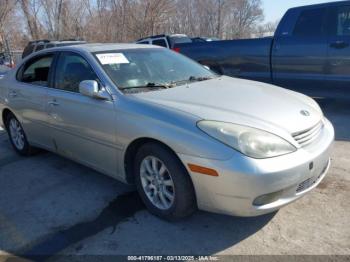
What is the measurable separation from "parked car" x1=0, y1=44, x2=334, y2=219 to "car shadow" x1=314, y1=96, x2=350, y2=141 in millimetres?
1994

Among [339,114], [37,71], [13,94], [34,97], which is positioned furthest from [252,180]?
[339,114]

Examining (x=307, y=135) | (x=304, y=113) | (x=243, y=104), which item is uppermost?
(x=243, y=104)

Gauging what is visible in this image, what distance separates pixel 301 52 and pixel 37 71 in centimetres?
440

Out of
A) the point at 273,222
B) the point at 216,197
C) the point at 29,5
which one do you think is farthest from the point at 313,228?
the point at 29,5

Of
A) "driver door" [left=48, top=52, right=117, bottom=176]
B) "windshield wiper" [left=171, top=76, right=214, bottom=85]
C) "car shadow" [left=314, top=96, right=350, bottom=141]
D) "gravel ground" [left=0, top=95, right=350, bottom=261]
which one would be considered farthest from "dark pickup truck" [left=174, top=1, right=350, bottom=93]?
"driver door" [left=48, top=52, right=117, bottom=176]

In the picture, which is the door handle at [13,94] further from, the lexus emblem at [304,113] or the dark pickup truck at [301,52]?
the dark pickup truck at [301,52]

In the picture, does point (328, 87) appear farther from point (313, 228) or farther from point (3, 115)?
point (3, 115)

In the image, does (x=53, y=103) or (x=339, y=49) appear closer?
(x=53, y=103)

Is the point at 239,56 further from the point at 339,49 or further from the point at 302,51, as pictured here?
the point at 339,49

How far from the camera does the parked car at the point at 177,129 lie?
109 inches

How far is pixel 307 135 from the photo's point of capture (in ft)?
10.1

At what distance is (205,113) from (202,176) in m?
0.51

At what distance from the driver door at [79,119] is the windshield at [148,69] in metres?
0.22

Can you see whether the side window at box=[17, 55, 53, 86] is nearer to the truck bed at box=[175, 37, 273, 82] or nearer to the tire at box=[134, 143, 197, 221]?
the tire at box=[134, 143, 197, 221]
